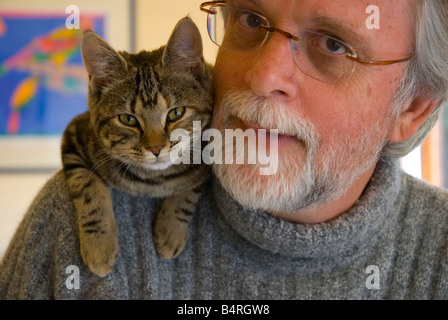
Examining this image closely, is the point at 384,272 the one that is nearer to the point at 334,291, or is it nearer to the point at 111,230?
the point at 334,291

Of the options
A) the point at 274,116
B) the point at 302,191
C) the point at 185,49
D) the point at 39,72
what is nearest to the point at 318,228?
the point at 302,191

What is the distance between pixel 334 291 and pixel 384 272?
128 millimetres

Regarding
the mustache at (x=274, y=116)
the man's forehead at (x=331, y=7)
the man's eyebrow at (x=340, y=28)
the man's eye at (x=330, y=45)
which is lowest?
the mustache at (x=274, y=116)

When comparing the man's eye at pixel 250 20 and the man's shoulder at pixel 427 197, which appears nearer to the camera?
the man's eye at pixel 250 20

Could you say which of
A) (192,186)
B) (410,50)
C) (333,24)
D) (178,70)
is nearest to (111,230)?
(192,186)

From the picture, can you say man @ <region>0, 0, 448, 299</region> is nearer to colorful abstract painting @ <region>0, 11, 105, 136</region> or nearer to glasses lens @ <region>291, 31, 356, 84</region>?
glasses lens @ <region>291, 31, 356, 84</region>

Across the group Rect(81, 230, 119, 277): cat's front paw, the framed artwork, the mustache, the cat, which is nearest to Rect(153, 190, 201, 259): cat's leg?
the cat

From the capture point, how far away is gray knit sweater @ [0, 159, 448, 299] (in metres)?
0.95

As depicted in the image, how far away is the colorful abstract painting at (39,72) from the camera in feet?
7.17

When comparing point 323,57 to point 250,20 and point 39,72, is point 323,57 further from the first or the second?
point 39,72

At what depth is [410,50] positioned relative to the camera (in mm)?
960

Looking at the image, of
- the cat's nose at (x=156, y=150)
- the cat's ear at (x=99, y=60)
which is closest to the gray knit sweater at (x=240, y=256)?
the cat's nose at (x=156, y=150)

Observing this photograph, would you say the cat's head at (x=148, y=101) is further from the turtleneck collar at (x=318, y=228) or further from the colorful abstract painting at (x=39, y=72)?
the colorful abstract painting at (x=39, y=72)

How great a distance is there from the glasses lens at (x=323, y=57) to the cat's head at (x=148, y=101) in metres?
0.23
